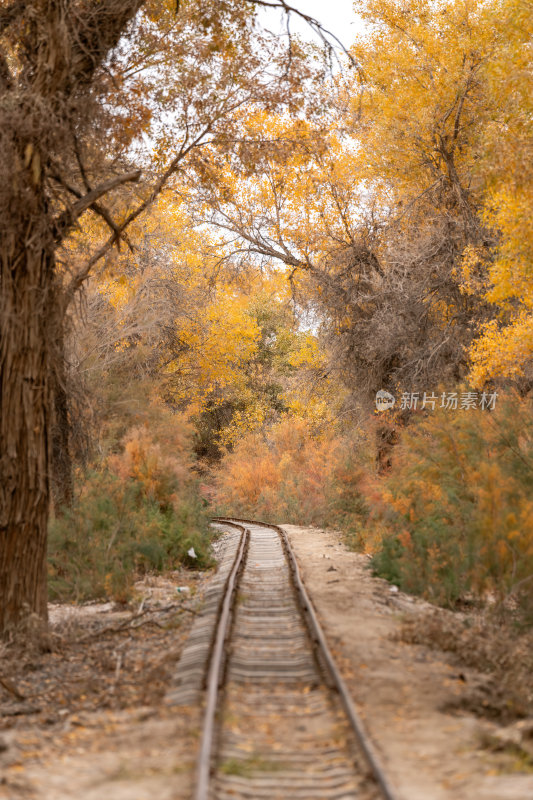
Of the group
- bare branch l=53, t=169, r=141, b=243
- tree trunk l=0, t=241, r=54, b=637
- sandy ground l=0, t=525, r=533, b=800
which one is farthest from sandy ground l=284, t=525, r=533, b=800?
bare branch l=53, t=169, r=141, b=243

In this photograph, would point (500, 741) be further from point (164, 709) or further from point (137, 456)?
point (137, 456)

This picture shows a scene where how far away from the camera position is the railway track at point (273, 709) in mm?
5434

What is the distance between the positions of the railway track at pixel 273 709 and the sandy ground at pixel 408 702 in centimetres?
22

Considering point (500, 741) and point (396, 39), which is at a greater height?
point (396, 39)

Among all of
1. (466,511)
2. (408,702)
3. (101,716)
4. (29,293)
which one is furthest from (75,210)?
(408,702)

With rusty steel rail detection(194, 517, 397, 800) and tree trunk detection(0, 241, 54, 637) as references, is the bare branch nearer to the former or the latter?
tree trunk detection(0, 241, 54, 637)

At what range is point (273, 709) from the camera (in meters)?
7.16

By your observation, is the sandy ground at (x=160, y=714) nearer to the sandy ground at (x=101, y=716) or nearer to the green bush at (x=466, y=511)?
the sandy ground at (x=101, y=716)

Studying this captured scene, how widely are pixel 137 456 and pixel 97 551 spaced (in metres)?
4.97

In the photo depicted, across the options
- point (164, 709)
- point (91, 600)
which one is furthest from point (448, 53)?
point (164, 709)

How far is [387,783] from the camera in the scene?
16.8ft

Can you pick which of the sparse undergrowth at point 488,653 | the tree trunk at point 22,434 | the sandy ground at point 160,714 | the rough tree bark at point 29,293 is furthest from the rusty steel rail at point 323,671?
the rough tree bark at point 29,293

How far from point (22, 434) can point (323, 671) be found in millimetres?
4948

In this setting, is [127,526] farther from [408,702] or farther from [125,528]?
[408,702]
